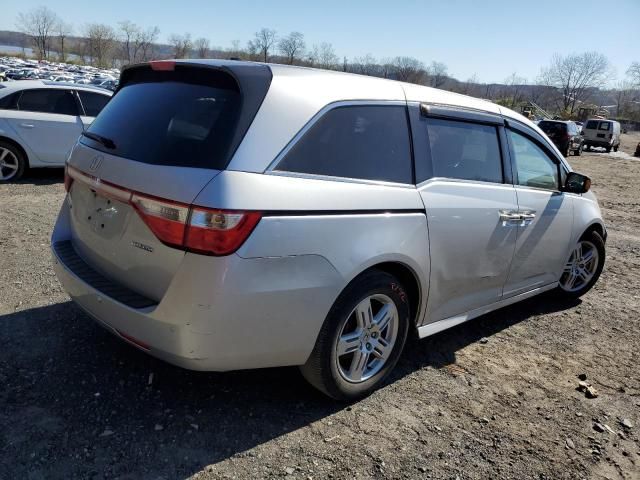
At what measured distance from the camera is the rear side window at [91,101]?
344 inches

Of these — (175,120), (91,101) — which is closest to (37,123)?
(91,101)

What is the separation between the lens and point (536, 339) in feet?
13.6

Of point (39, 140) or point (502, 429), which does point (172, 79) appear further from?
point (39, 140)

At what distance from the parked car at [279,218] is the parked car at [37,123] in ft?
19.4

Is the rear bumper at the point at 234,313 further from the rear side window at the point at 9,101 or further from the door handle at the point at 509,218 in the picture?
the rear side window at the point at 9,101

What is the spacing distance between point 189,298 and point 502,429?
1.94m

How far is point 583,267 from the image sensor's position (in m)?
5.07

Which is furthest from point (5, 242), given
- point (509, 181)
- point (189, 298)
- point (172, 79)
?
point (509, 181)

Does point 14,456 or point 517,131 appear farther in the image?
point 517,131

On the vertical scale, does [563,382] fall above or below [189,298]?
below

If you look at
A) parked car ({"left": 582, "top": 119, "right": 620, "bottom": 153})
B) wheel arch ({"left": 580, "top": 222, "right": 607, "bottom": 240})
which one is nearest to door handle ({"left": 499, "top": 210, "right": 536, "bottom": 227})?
wheel arch ({"left": 580, "top": 222, "right": 607, "bottom": 240})

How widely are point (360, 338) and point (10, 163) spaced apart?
24.6ft

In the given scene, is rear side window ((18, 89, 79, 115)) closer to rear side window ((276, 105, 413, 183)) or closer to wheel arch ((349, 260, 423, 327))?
rear side window ((276, 105, 413, 183))

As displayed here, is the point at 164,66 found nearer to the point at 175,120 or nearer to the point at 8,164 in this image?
the point at 175,120
